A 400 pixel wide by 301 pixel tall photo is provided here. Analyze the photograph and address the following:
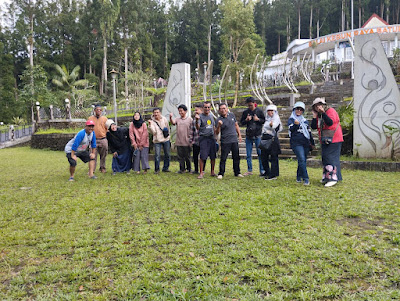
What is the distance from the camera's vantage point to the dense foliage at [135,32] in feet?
99.3

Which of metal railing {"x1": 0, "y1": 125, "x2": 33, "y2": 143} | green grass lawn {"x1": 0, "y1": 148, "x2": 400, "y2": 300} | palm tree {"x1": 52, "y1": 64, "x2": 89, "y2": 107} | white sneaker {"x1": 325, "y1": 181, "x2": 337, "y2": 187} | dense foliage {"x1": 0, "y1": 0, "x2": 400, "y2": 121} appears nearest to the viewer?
green grass lawn {"x1": 0, "y1": 148, "x2": 400, "y2": 300}

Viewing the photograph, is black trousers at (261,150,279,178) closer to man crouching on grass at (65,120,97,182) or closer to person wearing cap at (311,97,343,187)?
person wearing cap at (311,97,343,187)

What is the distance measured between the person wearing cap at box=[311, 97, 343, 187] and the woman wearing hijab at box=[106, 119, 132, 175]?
4.11 m

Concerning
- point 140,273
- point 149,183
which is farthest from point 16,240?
point 149,183

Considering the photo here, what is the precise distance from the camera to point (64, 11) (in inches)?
1540

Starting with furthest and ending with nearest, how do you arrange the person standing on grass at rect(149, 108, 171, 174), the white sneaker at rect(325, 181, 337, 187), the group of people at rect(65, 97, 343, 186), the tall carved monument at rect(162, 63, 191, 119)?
the tall carved monument at rect(162, 63, 191, 119) < the person standing on grass at rect(149, 108, 171, 174) < the group of people at rect(65, 97, 343, 186) < the white sneaker at rect(325, 181, 337, 187)

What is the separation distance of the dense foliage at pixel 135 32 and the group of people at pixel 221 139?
64.6ft

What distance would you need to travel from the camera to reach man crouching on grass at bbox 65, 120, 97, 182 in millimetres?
6363

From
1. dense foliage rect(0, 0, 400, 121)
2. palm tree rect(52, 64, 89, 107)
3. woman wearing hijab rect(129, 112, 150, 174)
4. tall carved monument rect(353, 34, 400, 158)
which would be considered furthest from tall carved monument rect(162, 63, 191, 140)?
palm tree rect(52, 64, 89, 107)

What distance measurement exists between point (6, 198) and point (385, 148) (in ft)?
24.8

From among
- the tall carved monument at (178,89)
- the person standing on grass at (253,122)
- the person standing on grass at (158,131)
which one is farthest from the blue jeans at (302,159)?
the tall carved monument at (178,89)

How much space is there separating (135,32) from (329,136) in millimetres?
31654

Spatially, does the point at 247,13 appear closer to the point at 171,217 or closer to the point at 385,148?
the point at 385,148

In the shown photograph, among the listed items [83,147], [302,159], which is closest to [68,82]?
[83,147]
